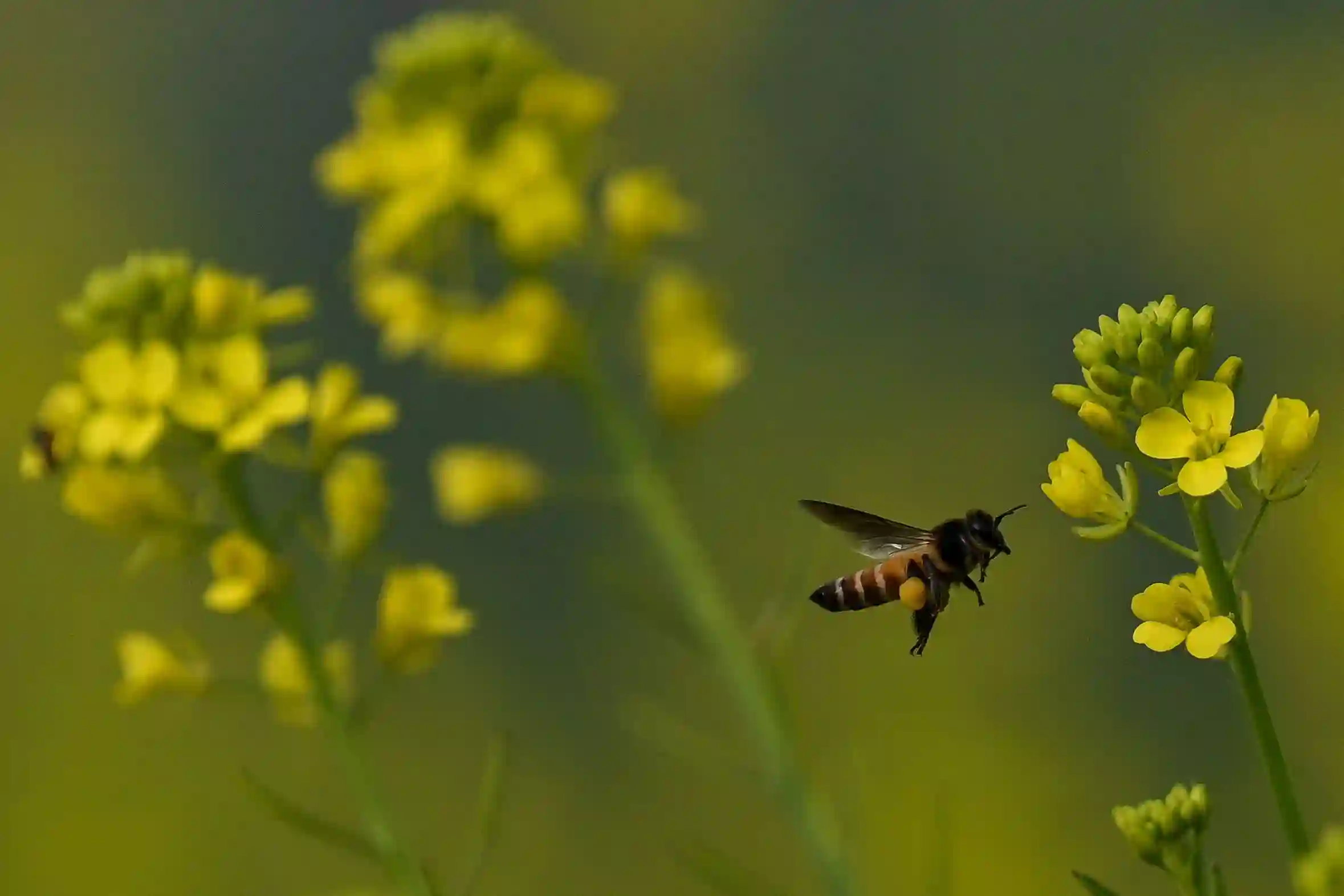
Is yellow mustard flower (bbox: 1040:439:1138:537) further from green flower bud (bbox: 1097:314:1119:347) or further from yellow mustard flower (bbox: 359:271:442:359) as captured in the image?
yellow mustard flower (bbox: 359:271:442:359)

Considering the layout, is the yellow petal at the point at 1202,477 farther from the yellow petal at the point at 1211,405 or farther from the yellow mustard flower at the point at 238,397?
the yellow mustard flower at the point at 238,397

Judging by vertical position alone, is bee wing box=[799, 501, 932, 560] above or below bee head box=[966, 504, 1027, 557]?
above

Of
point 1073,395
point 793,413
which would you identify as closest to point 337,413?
point 1073,395

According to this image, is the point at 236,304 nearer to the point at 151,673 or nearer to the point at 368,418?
the point at 368,418

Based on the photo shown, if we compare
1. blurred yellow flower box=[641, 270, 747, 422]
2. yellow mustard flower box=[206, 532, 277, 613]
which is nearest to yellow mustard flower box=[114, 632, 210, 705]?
yellow mustard flower box=[206, 532, 277, 613]

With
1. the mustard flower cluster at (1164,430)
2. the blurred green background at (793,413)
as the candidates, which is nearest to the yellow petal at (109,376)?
the mustard flower cluster at (1164,430)

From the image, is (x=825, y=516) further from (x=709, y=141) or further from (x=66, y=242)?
(x=66, y=242)
